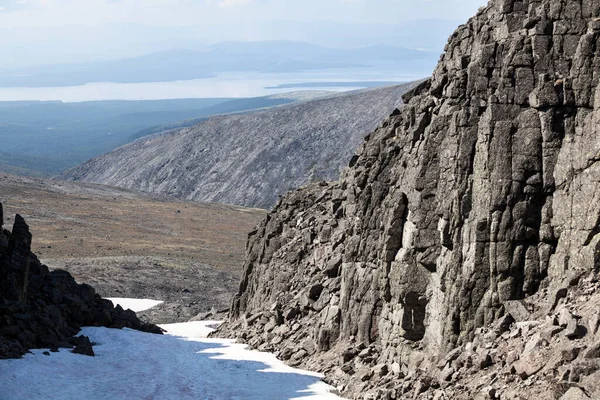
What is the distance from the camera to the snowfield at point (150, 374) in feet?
125

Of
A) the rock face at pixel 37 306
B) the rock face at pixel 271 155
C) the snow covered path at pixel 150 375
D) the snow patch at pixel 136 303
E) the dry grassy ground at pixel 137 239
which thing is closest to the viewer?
the snow covered path at pixel 150 375

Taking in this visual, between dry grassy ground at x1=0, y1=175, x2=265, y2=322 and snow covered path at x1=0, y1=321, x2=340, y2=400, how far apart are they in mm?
21372

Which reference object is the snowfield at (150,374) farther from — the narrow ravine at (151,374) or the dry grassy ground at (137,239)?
the dry grassy ground at (137,239)

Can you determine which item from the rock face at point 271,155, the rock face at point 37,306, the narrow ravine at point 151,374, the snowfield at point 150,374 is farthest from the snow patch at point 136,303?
the rock face at point 271,155

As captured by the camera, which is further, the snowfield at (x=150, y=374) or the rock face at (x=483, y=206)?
the snowfield at (x=150, y=374)

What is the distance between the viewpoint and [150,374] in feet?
141

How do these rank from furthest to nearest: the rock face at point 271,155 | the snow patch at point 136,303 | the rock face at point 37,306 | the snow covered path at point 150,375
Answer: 1. the rock face at point 271,155
2. the snow patch at point 136,303
3. the rock face at point 37,306
4. the snow covered path at point 150,375

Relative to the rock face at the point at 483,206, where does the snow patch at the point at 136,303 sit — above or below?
below

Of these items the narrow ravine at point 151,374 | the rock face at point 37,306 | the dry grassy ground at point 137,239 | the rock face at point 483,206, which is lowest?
the dry grassy ground at point 137,239

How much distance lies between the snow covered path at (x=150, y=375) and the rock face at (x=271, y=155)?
359ft

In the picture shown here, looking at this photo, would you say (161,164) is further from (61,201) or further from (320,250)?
(320,250)

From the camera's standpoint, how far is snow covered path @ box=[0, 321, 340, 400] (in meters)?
38.2

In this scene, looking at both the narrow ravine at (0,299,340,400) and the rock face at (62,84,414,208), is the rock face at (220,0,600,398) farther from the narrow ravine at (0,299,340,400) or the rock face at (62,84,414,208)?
the rock face at (62,84,414,208)

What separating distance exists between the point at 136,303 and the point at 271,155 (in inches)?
4188
